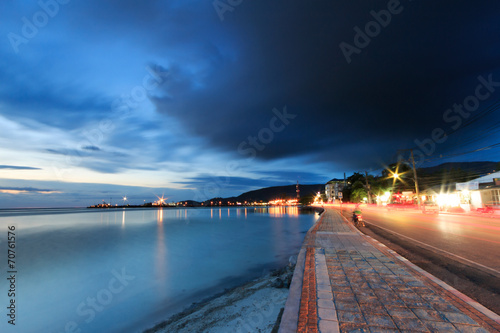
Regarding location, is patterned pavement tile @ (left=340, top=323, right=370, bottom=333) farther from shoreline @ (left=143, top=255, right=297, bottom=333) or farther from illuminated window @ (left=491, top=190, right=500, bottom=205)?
illuminated window @ (left=491, top=190, right=500, bottom=205)

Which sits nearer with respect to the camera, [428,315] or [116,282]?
[428,315]

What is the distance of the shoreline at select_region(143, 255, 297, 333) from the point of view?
255 inches

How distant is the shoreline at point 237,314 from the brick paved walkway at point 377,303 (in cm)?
148

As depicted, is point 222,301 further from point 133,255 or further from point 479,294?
point 133,255

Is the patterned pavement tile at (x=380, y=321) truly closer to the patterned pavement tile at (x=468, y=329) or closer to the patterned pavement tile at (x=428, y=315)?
the patterned pavement tile at (x=428, y=315)

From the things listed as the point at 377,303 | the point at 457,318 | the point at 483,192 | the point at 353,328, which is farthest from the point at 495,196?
the point at 353,328

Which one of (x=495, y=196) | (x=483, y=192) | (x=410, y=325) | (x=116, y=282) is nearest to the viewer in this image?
(x=410, y=325)

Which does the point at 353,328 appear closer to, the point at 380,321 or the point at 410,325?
the point at 380,321

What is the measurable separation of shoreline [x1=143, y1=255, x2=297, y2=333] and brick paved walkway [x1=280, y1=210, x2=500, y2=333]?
1.48 m

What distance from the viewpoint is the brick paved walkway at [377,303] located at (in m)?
3.49

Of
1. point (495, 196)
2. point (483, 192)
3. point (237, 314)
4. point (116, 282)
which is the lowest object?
point (116, 282)

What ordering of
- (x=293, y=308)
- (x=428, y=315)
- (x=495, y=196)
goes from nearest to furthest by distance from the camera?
(x=428, y=315) < (x=293, y=308) < (x=495, y=196)

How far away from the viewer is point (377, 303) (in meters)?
4.25

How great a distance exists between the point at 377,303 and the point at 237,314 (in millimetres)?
4678
